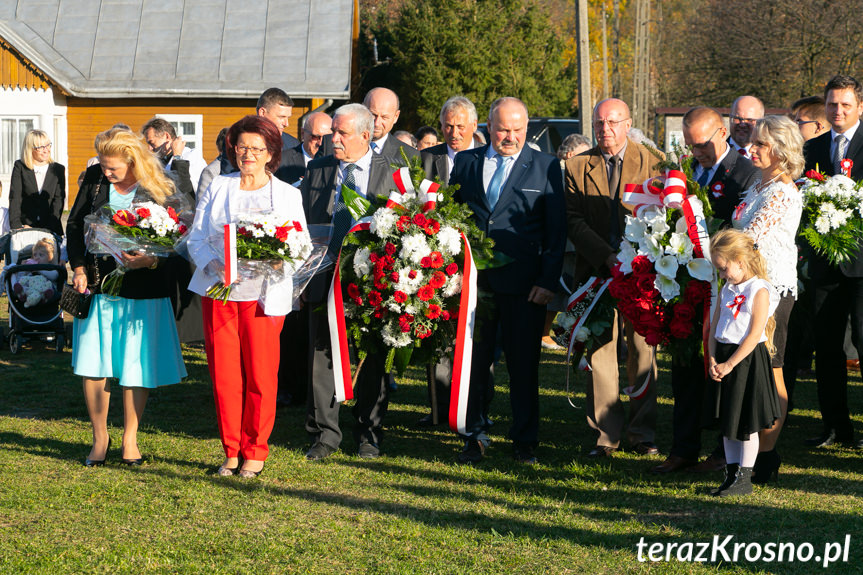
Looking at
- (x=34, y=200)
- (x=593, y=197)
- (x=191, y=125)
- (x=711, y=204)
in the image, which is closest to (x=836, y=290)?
(x=711, y=204)

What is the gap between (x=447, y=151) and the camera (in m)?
7.80

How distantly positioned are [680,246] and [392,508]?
7.42 ft

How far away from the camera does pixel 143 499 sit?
5398mm

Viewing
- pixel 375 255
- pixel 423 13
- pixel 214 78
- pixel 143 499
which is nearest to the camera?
pixel 143 499

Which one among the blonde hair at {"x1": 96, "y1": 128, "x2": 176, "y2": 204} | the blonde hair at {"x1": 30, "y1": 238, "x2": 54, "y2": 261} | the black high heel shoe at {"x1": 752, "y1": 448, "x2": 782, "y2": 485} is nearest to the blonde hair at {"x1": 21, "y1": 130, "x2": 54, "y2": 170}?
the blonde hair at {"x1": 30, "y1": 238, "x2": 54, "y2": 261}

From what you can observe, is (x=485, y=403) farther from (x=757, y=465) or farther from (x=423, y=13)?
(x=423, y=13)

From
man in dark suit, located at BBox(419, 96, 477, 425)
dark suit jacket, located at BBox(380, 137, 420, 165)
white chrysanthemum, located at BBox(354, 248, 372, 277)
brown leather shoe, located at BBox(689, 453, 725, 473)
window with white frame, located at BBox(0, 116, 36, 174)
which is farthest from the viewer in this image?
window with white frame, located at BBox(0, 116, 36, 174)

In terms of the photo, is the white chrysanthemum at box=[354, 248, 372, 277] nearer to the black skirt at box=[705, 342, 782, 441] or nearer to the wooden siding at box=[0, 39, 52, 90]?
the black skirt at box=[705, 342, 782, 441]

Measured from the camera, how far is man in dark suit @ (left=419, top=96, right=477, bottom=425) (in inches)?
280

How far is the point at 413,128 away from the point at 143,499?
2702 cm

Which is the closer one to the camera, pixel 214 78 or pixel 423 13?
pixel 214 78

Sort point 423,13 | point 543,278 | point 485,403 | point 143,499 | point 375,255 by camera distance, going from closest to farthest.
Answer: point 143,499
point 375,255
point 543,278
point 485,403
point 423,13

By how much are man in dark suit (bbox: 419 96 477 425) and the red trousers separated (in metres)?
1.43

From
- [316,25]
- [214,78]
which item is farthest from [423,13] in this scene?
[214,78]
